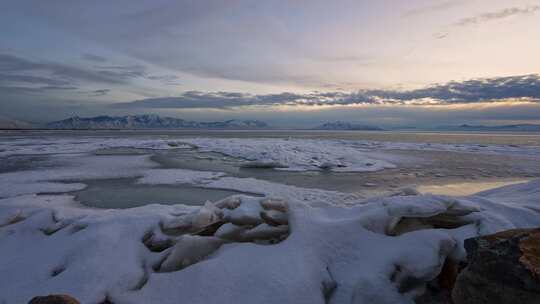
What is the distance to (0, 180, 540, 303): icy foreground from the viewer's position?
A: 103 inches

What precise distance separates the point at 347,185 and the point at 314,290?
6376mm

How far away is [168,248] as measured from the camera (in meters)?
3.46

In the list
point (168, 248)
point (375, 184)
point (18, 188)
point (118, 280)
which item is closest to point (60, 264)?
point (118, 280)

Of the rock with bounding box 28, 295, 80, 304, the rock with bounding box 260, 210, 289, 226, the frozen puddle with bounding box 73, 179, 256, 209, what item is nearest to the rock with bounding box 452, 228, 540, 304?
the rock with bounding box 260, 210, 289, 226

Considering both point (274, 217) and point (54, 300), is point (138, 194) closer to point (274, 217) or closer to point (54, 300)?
point (274, 217)

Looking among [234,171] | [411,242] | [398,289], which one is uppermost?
[411,242]

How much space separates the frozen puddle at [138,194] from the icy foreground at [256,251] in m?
2.24

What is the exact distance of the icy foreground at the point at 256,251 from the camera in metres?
2.61

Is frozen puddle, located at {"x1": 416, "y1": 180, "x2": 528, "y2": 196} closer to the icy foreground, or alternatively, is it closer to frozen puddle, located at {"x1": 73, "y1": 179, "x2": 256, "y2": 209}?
the icy foreground

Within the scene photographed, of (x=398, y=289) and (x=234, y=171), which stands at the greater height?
(x=398, y=289)

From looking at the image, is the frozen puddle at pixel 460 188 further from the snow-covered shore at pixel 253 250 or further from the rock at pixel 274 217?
the rock at pixel 274 217

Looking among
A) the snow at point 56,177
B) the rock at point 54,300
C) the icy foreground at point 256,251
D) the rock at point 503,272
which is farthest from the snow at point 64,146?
the rock at point 503,272

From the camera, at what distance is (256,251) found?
3113mm

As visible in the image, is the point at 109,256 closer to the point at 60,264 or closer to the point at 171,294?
the point at 60,264
